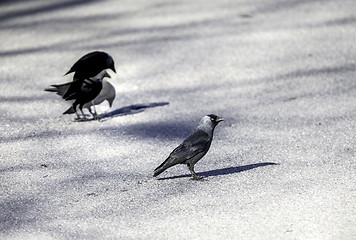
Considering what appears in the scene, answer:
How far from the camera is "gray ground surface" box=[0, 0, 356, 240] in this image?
3.76 meters

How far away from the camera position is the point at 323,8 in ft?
28.3

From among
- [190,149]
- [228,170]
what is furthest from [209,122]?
[228,170]

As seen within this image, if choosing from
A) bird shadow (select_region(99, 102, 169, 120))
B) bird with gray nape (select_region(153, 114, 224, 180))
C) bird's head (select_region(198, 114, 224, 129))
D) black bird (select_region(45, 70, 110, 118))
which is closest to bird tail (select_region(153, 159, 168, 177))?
bird with gray nape (select_region(153, 114, 224, 180))

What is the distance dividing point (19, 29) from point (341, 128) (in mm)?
5183

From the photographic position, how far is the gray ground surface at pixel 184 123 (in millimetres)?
3756

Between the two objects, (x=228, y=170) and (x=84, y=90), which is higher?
(x=84, y=90)

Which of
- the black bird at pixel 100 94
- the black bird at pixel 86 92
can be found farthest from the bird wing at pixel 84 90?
the black bird at pixel 100 94

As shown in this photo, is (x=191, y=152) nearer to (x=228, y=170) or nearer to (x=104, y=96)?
(x=228, y=170)

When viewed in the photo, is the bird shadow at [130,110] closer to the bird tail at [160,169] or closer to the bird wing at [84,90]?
the bird wing at [84,90]

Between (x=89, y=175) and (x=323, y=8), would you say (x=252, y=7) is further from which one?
(x=89, y=175)

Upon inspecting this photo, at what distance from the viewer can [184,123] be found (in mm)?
5586

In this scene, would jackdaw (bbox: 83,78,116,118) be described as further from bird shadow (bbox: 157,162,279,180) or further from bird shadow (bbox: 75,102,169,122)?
bird shadow (bbox: 157,162,279,180)

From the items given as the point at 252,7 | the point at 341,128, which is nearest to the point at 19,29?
the point at 252,7

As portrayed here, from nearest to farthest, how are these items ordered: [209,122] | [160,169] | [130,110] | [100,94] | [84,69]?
[160,169] < [209,122] < [84,69] < [100,94] < [130,110]
